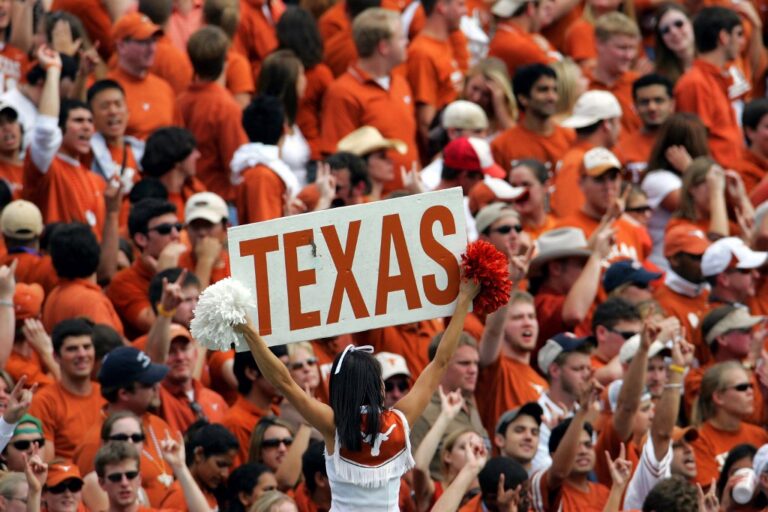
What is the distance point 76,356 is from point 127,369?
33cm

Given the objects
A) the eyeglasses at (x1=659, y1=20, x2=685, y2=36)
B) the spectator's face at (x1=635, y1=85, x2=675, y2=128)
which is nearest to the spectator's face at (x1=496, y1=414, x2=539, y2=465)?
the spectator's face at (x1=635, y1=85, x2=675, y2=128)

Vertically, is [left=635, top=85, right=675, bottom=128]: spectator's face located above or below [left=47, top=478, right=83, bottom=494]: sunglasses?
above

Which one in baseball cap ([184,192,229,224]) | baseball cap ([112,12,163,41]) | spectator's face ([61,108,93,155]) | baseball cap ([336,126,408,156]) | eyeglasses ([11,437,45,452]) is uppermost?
baseball cap ([112,12,163,41])

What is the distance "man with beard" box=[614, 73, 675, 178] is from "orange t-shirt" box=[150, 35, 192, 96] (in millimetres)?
3086

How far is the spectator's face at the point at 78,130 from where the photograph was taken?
468 inches

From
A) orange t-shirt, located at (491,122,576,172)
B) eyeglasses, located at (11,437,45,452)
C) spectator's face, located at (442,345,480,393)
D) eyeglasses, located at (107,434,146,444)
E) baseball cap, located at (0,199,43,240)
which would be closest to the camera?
eyeglasses, located at (11,437,45,452)

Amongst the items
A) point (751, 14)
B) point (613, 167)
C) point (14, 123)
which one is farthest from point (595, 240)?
point (751, 14)

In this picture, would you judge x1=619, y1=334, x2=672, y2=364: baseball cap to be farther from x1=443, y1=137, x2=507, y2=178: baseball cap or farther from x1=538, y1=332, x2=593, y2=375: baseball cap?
x1=443, y1=137, x2=507, y2=178: baseball cap

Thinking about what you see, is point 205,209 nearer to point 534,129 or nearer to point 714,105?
point 534,129

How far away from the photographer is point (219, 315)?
24.3 ft

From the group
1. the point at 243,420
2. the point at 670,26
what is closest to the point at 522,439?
the point at 243,420

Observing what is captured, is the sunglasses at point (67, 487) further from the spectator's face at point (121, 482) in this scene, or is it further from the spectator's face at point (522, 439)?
the spectator's face at point (522, 439)

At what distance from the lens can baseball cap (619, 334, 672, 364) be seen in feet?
34.4

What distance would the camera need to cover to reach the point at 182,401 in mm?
10570
